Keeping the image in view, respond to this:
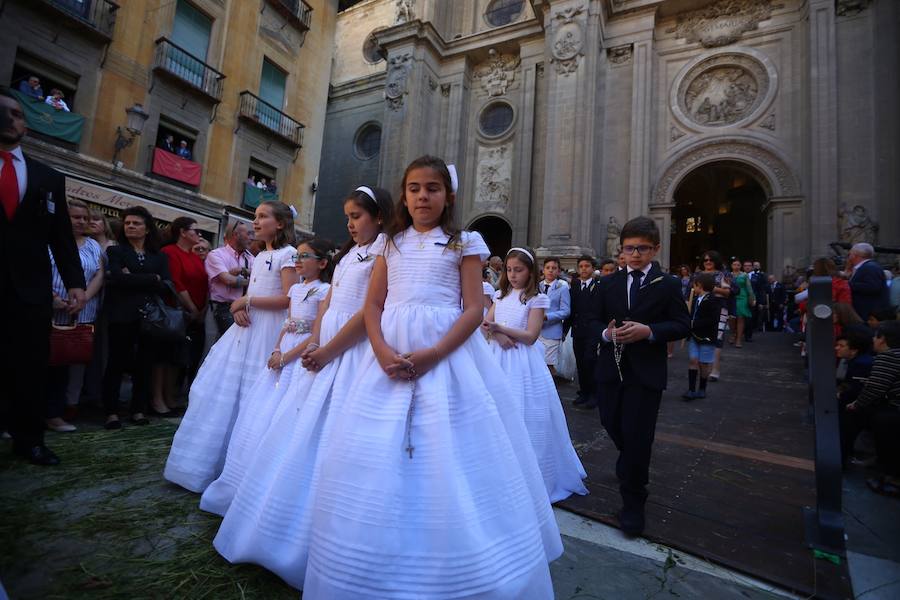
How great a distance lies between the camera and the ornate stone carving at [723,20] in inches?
579

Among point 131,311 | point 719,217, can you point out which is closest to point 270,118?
point 131,311

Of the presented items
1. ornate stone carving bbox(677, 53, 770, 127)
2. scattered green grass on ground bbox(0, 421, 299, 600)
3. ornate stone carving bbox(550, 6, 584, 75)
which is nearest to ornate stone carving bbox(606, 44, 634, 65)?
ornate stone carving bbox(550, 6, 584, 75)

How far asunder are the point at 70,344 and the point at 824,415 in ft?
18.9

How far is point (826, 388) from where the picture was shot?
277 cm

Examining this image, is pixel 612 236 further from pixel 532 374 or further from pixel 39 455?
pixel 39 455

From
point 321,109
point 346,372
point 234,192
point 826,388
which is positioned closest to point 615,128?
point 321,109

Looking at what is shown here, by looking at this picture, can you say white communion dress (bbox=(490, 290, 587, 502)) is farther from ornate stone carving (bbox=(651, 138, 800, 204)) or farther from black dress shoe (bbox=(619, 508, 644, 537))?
ornate stone carving (bbox=(651, 138, 800, 204))

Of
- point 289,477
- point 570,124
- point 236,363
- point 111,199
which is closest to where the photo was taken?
point 289,477

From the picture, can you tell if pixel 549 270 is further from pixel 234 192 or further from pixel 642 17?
pixel 642 17

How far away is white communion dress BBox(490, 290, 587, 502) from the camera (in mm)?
3221

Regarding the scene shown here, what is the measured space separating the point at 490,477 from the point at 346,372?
0.90 m

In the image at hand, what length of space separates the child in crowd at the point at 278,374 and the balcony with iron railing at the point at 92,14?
13.1 meters

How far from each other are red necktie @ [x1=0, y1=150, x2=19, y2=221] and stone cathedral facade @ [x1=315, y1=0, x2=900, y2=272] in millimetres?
13347

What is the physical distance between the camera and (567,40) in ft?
51.1
